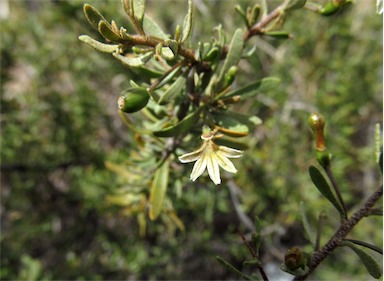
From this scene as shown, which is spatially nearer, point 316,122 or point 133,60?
point 133,60

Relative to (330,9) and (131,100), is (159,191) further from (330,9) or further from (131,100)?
(330,9)

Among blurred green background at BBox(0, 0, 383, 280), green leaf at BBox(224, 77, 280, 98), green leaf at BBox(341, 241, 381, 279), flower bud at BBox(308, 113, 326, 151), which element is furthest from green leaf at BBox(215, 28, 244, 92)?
blurred green background at BBox(0, 0, 383, 280)

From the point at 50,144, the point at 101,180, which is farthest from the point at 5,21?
the point at 101,180

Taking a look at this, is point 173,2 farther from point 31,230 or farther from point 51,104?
point 31,230

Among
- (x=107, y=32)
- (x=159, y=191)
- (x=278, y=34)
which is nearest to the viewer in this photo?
(x=107, y=32)

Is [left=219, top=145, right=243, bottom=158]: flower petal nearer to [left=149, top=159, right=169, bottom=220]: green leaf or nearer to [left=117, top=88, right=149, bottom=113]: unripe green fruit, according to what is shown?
[left=117, top=88, right=149, bottom=113]: unripe green fruit

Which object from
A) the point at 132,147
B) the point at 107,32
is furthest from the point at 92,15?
the point at 132,147

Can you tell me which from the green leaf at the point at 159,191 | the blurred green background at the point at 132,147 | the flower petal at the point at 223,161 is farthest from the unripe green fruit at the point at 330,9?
the blurred green background at the point at 132,147
